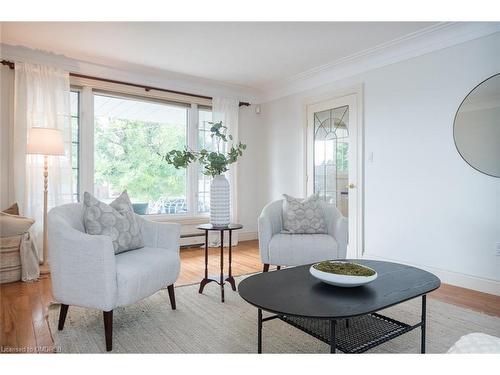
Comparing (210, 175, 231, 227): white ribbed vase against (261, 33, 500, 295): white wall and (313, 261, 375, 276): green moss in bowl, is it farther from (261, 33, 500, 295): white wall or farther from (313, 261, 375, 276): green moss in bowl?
(261, 33, 500, 295): white wall

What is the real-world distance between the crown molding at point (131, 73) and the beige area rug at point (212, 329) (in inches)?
106

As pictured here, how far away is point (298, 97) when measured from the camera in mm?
4863

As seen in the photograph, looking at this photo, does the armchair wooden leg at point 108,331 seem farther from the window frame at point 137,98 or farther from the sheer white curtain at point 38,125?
the window frame at point 137,98

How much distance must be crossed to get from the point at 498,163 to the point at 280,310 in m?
2.50

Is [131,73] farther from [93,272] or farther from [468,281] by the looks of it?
[468,281]

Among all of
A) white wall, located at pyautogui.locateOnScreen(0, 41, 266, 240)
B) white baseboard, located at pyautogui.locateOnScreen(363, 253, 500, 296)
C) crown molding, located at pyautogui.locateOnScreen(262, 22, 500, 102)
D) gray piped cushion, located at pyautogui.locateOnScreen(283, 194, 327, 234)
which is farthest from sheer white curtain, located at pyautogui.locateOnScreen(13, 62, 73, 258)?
white baseboard, located at pyautogui.locateOnScreen(363, 253, 500, 296)

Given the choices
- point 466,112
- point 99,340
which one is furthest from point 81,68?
point 466,112

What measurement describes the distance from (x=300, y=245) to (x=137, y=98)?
2.99 metres

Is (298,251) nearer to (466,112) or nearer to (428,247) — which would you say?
(428,247)

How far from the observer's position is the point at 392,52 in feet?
11.9

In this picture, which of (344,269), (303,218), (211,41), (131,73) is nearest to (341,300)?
(344,269)

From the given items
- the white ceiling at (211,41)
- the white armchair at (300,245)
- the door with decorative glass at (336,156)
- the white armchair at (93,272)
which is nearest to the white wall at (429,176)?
the door with decorative glass at (336,156)

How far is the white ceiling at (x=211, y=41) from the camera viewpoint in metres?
3.14

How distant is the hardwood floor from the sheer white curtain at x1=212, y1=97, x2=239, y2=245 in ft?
3.66
